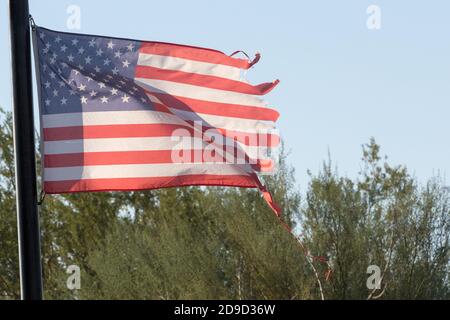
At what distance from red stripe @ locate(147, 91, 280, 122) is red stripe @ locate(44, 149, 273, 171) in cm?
36

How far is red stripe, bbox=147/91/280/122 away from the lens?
25.6 feet

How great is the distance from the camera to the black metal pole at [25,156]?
5801 mm

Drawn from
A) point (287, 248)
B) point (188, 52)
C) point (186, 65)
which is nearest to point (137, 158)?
point (186, 65)

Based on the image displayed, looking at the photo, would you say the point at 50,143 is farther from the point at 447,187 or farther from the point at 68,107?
the point at 447,187

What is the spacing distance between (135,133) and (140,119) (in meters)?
0.12

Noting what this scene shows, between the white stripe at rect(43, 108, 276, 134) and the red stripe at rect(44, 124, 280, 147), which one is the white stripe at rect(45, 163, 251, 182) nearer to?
the red stripe at rect(44, 124, 280, 147)

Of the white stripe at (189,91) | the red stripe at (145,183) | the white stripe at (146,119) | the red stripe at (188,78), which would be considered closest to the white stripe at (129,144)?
the white stripe at (146,119)

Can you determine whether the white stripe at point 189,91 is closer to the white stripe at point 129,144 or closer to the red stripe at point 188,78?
the red stripe at point 188,78

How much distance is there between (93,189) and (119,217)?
2258 cm

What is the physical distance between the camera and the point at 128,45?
7.79 meters

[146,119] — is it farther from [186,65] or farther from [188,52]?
[188,52]

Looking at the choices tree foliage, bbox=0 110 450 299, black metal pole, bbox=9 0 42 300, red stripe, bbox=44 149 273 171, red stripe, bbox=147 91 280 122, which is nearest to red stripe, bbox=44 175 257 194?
red stripe, bbox=44 149 273 171

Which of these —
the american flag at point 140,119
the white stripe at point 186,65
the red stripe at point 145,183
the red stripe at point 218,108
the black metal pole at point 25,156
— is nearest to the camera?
the black metal pole at point 25,156

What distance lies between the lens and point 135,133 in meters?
7.71
